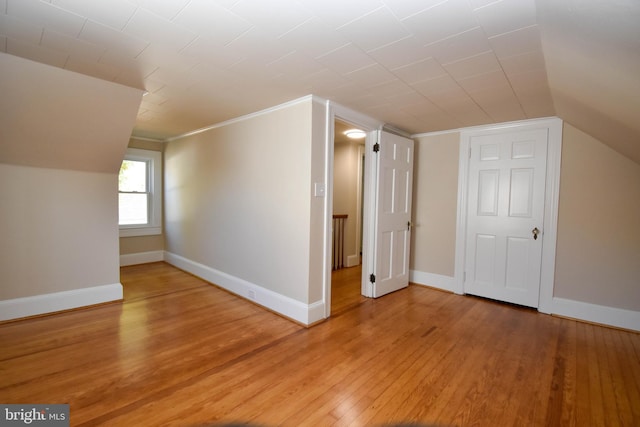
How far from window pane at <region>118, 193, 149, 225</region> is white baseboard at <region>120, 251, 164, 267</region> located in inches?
22.1

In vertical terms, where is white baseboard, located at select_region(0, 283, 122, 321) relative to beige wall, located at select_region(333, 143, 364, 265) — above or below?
below

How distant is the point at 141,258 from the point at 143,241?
0.97 ft

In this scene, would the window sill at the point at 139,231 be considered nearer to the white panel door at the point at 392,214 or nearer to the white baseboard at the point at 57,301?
the white baseboard at the point at 57,301

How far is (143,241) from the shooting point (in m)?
5.20

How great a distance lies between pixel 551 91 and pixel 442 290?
2618 millimetres

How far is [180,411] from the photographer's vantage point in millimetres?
1701

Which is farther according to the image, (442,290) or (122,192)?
(122,192)

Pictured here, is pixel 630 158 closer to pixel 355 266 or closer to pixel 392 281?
pixel 392 281

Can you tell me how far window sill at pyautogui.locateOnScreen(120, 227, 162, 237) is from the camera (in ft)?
16.3

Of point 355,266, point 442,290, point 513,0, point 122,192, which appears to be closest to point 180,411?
point 513,0

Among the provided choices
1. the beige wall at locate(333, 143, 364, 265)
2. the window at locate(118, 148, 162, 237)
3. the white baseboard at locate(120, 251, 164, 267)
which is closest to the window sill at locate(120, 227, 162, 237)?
the window at locate(118, 148, 162, 237)

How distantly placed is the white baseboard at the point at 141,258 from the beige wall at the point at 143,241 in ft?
0.18

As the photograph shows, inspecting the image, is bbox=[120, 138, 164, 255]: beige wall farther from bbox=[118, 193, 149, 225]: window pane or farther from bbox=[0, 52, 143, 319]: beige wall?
bbox=[0, 52, 143, 319]: beige wall

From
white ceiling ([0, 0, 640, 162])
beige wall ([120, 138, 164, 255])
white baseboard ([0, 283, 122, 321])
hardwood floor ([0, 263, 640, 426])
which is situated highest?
white ceiling ([0, 0, 640, 162])
